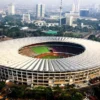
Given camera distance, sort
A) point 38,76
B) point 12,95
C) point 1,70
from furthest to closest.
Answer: point 1,70 → point 38,76 → point 12,95

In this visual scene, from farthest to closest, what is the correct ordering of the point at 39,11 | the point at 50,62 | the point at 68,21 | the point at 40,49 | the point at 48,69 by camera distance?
the point at 39,11 < the point at 68,21 < the point at 40,49 < the point at 50,62 < the point at 48,69

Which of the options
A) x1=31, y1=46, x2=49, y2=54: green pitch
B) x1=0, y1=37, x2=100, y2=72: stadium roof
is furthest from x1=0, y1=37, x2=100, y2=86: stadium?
x1=31, y1=46, x2=49, y2=54: green pitch

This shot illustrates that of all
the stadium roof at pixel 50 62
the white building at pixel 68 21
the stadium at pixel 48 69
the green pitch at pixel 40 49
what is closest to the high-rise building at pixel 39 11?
the white building at pixel 68 21

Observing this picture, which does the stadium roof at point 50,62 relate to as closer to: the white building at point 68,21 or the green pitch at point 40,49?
the green pitch at point 40,49

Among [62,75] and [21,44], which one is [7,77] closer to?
[62,75]

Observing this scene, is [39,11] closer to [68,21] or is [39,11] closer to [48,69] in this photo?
[68,21]

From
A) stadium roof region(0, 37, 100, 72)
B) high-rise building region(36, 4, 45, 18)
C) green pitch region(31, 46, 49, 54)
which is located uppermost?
high-rise building region(36, 4, 45, 18)

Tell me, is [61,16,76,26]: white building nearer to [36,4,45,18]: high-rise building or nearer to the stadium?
[36,4,45,18]: high-rise building

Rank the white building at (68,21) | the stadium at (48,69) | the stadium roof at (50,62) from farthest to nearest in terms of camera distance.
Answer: the white building at (68,21), the stadium roof at (50,62), the stadium at (48,69)

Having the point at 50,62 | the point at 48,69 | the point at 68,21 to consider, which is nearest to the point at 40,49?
the point at 50,62

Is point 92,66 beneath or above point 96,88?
above

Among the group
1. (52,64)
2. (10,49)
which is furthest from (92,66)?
(10,49)
